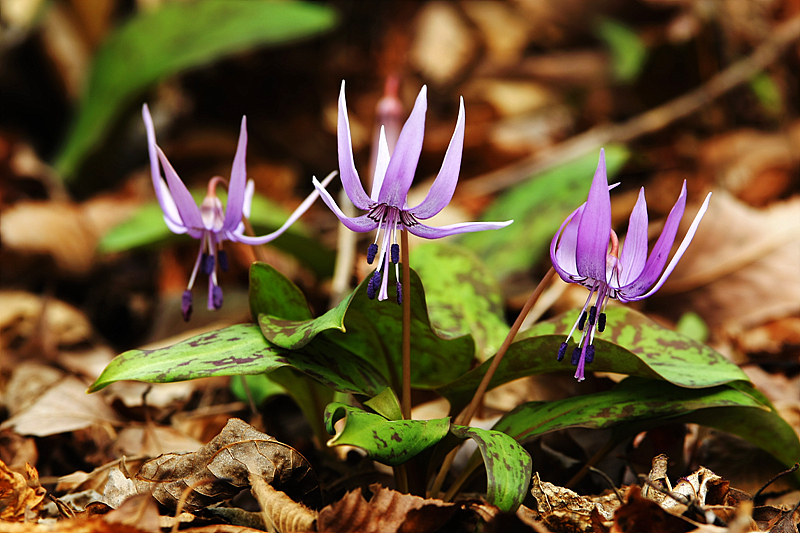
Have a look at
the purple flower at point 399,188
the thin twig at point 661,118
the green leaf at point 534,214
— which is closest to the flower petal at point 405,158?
the purple flower at point 399,188

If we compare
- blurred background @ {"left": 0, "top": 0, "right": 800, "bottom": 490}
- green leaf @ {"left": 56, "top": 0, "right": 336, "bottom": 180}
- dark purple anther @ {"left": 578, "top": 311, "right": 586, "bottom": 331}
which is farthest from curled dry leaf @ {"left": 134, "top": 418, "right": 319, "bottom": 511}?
green leaf @ {"left": 56, "top": 0, "right": 336, "bottom": 180}

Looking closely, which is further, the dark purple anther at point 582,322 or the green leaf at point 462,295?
the green leaf at point 462,295

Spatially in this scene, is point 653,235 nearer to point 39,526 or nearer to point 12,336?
point 39,526

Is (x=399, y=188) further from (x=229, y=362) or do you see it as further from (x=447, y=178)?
(x=229, y=362)

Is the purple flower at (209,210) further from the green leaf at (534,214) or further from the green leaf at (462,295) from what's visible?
the green leaf at (534,214)

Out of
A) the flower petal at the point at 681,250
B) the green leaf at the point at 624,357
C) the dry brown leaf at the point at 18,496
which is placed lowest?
the dry brown leaf at the point at 18,496
